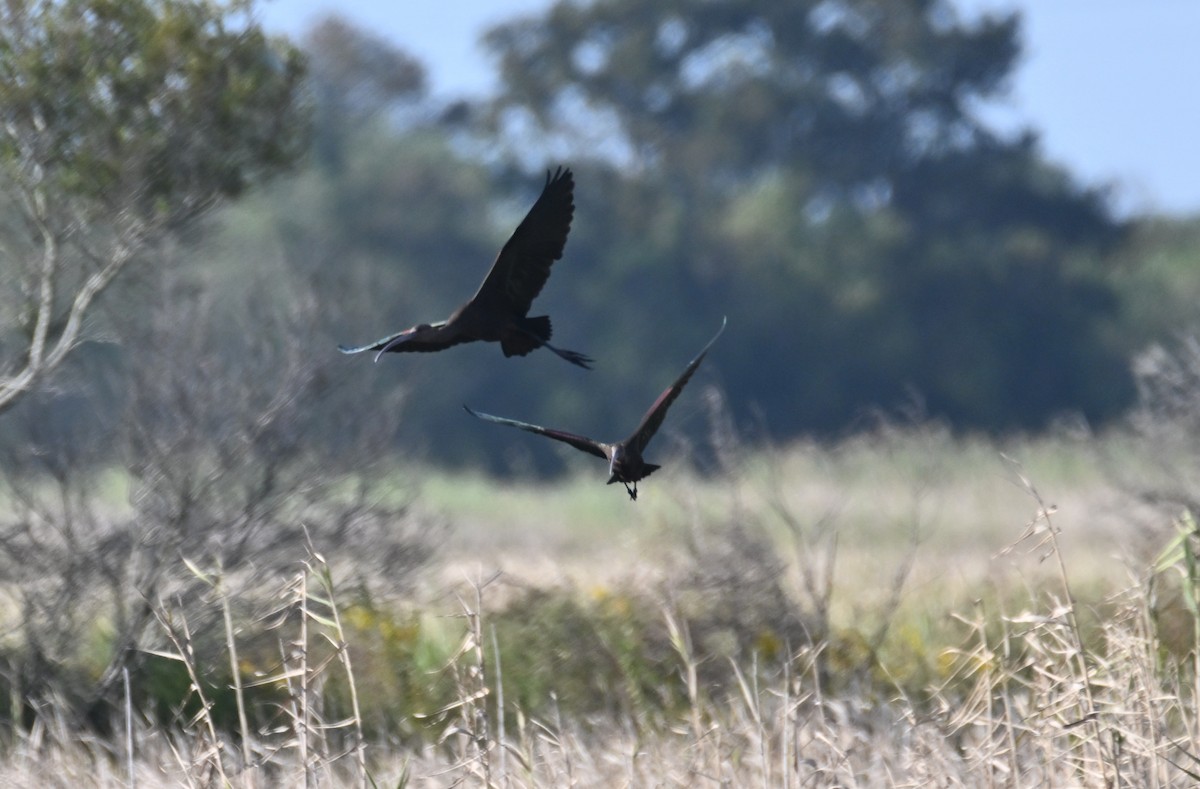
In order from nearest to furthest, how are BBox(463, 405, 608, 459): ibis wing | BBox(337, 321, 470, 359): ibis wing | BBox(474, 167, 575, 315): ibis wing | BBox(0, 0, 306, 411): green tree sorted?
BBox(463, 405, 608, 459): ibis wing
BBox(337, 321, 470, 359): ibis wing
BBox(474, 167, 575, 315): ibis wing
BBox(0, 0, 306, 411): green tree

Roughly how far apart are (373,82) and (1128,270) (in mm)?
15914

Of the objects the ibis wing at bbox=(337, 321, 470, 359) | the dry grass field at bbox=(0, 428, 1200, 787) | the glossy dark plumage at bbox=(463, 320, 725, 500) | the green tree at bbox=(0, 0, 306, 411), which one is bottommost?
the dry grass field at bbox=(0, 428, 1200, 787)

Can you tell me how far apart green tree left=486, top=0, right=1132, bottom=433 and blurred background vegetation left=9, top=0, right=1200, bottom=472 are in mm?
49

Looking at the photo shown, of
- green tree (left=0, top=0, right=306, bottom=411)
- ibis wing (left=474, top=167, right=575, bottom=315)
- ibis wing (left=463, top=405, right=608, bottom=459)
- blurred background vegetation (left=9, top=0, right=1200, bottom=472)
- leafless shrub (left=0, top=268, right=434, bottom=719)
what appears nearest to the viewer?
ibis wing (left=463, top=405, right=608, bottom=459)

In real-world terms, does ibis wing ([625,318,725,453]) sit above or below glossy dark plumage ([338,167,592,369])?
below

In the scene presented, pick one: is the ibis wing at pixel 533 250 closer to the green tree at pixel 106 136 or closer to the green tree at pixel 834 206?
the green tree at pixel 106 136

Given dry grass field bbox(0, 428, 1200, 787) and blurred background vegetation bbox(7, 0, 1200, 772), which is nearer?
dry grass field bbox(0, 428, 1200, 787)

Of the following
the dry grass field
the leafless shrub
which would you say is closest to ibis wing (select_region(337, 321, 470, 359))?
the dry grass field

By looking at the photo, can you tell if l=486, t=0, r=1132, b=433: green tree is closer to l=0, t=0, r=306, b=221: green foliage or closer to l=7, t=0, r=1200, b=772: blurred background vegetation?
l=7, t=0, r=1200, b=772: blurred background vegetation

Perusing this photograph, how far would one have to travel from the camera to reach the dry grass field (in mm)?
5062

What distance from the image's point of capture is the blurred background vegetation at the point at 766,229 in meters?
31.2

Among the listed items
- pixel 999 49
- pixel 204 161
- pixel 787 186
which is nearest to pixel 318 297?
pixel 204 161

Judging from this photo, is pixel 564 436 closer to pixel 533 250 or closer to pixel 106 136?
pixel 533 250

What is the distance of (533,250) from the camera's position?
3.39 m
